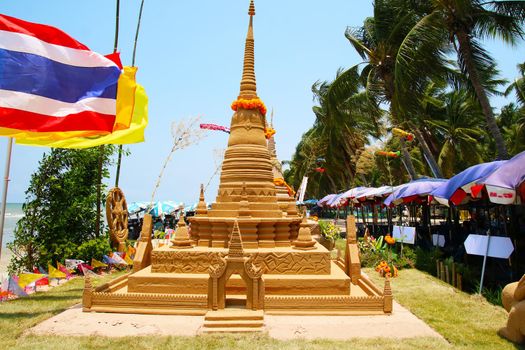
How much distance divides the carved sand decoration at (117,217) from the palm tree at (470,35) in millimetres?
13501

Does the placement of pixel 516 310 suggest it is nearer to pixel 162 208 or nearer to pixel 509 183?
pixel 509 183

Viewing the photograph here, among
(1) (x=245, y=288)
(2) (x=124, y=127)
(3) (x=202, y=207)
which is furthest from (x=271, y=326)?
(2) (x=124, y=127)

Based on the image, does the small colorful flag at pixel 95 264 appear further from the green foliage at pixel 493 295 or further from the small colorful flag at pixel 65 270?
the green foliage at pixel 493 295

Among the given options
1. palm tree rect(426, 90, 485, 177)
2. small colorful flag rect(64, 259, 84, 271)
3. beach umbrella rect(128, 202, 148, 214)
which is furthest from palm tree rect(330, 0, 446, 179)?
beach umbrella rect(128, 202, 148, 214)

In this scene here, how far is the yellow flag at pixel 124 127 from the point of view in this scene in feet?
33.1

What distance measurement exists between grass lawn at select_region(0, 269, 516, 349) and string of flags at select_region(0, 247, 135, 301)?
18.1 inches

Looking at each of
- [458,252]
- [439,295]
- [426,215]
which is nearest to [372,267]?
[458,252]

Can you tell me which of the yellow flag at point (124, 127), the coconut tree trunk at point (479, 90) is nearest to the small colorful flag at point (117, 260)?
the yellow flag at point (124, 127)

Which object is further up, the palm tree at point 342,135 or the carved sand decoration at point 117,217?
the palm tree at point 342,135

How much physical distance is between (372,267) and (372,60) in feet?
39.3

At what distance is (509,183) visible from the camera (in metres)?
9.53

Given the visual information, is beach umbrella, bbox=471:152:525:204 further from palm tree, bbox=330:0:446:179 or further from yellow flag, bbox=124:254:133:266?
yellow flag, bbox=124:254:133:266

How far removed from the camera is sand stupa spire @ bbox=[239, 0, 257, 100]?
13508mm

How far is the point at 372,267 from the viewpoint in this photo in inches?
655
